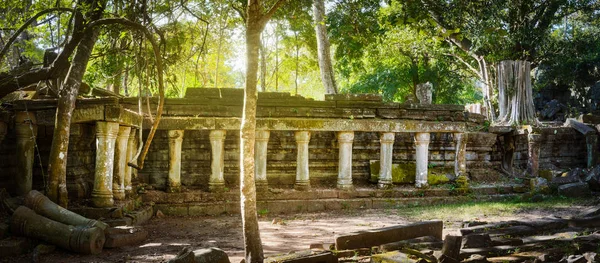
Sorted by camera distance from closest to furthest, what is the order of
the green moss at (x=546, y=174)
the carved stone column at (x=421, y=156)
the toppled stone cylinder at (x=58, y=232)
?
the toppled stone cylinder at (x=58, y=232), the carved stone column at (x=421, y=156), the green moss at (x=546, y=174)

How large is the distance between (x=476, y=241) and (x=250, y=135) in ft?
8.49

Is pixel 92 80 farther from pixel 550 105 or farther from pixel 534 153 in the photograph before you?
pixel 550 105

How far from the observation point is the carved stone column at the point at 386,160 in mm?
8844

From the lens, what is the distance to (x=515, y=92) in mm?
15547

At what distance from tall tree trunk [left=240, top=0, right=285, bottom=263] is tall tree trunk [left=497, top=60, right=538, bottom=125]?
Result: 1334 cm

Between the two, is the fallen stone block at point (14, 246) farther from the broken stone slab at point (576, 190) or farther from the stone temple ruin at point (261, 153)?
the broken stone slab at point (576, 190)

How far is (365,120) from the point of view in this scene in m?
8.76

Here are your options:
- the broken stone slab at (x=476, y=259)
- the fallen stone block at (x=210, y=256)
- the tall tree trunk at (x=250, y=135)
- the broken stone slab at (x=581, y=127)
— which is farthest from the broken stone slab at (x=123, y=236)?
the broken stone slab at (x=581, y=127)

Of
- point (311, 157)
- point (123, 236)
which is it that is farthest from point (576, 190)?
point (123, 236)

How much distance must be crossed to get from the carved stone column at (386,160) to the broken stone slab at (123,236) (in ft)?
15.9

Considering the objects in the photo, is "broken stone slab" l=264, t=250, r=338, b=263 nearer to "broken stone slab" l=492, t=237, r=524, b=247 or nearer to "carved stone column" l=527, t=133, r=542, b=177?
"broken stone slab" l=492, t=237, r=524, b=247

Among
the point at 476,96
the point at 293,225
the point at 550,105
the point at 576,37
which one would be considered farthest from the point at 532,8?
the point at 476,96

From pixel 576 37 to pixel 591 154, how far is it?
23.8 feet

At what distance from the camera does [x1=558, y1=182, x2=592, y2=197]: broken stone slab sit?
29.2ft
